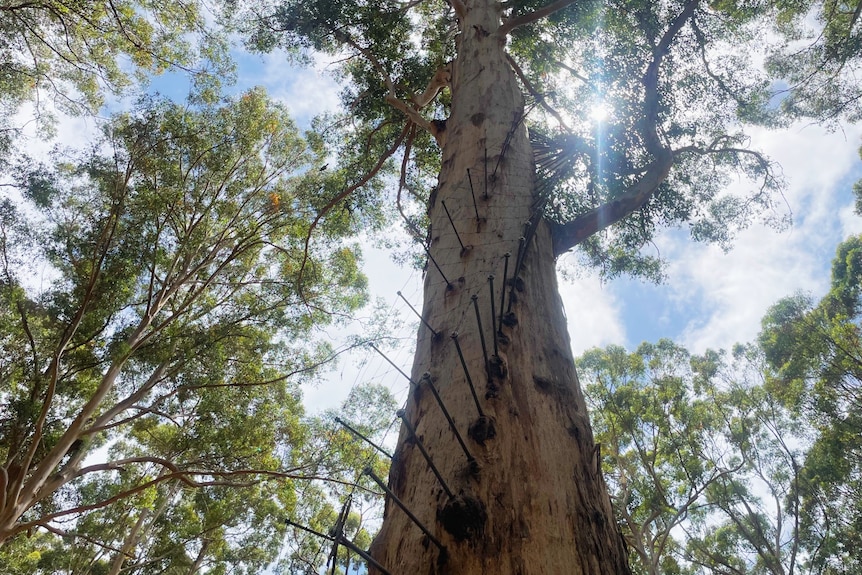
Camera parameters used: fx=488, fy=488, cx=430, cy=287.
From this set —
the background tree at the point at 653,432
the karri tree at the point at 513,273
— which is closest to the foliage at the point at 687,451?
the background tree at the point at 653,432

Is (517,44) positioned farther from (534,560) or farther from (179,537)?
(179,537)

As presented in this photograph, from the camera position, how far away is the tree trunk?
1151 millimetres

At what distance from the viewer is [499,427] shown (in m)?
1.43

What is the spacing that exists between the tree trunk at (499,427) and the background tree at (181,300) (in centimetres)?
497

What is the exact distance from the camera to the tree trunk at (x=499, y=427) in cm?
115

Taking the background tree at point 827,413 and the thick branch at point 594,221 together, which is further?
the background tree at point 827,413

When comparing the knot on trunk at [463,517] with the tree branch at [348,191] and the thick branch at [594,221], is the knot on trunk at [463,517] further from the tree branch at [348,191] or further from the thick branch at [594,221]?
the tree branch at [348,191]

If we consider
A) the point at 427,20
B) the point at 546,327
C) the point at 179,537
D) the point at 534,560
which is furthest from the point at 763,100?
the point at 179,537

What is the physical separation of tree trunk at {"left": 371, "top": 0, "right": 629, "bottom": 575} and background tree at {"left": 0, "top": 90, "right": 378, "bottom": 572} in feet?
16.3

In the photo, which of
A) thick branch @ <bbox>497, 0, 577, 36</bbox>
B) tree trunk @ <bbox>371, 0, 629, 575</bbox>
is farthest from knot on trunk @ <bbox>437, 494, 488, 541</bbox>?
thick branch @ <bbox>497, 0, 577, 36</bbox>

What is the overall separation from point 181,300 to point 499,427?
32.9 ft

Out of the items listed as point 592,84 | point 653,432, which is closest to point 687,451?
point 653,432

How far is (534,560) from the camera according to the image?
1.08m

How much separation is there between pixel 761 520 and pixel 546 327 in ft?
→ 46.5
